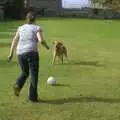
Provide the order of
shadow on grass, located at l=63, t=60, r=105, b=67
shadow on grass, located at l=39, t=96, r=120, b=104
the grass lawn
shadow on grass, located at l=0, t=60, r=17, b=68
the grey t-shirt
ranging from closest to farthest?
the grass lawn, the grey t-shirt, shadow on grass, located at l=39, t=96, r=120, b=104, shadow on grass, located at l=0, t=60, r=17, b=68, shadow on grass, located at l=63, t=60, r=105, b=67

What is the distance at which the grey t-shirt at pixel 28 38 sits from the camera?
1098 cm

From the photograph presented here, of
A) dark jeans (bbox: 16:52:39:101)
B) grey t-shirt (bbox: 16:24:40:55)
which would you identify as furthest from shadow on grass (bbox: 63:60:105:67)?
grey t-shirt (bbox: 16:24:40:55)

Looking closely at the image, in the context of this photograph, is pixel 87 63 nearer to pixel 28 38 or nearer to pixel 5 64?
pixel 5 64

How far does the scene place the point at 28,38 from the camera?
36.0 feet

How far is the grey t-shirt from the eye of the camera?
36.0 ft

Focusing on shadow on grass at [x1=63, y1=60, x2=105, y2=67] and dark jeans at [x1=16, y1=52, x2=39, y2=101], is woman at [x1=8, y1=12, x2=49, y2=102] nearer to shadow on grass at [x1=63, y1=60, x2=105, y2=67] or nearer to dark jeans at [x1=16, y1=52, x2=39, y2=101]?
dark jeans at [x1=16, y1=52, x2=39, y2=101]

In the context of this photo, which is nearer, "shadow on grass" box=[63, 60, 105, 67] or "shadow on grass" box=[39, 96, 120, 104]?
"shadow on grass" box=[39, 96, 120, 104]

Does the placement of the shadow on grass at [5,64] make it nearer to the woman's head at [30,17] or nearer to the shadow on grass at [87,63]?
the shadow on grass at [87,63]

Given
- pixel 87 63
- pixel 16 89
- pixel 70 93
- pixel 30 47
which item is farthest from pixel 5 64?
pixel 30 47

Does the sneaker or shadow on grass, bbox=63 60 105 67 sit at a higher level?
the sneaker

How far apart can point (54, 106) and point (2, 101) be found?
1.24m

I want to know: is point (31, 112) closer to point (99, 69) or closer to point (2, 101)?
point (2, 101)

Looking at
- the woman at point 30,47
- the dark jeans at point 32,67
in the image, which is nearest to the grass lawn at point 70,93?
the dark jeans at point 32,67

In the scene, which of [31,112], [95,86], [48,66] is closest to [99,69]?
[48,66]
